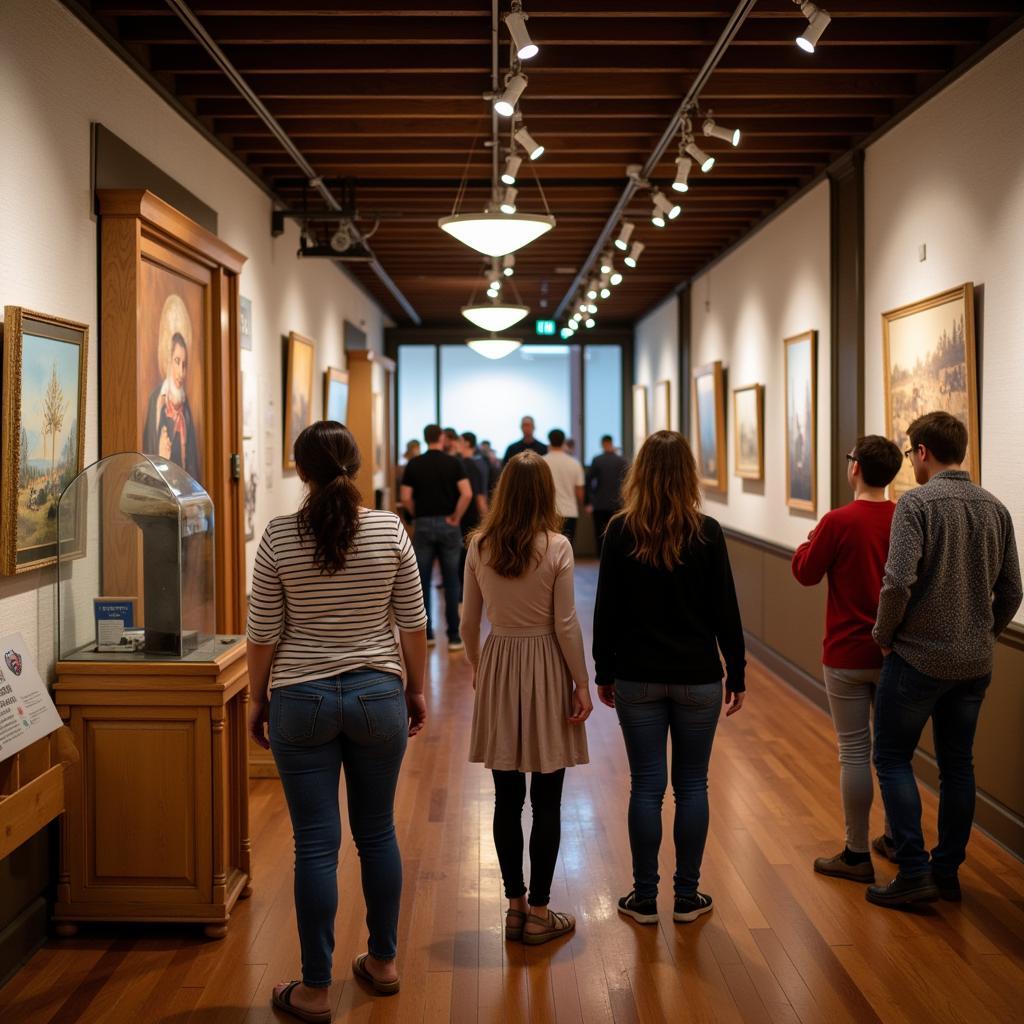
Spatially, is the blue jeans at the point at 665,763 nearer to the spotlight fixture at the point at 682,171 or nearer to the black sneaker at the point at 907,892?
the black sneaker at the point at 907,892

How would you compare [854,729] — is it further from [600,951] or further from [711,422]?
[711,422]

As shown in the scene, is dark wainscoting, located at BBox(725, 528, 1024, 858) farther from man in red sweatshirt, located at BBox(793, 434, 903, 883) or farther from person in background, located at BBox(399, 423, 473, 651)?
person in background, located at BBox(399, 423, 473, 651)

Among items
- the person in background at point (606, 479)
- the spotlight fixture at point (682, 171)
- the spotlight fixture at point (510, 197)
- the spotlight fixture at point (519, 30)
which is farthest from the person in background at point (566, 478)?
the spotlight fixture at point (519, 30)

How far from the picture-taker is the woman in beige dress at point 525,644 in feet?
12.1

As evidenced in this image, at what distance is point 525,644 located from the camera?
3.74 m

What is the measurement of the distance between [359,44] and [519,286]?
29.6 ft

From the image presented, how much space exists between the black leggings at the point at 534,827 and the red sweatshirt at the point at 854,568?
1222mm

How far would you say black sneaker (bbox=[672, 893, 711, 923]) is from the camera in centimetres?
403

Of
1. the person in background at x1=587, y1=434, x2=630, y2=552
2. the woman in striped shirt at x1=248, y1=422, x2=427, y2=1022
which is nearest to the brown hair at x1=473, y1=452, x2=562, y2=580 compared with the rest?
the woman in striped shirt at x1=248, y1=422, x2=427, y2=1022

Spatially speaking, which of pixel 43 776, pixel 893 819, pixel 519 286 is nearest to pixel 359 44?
pixel 43 776

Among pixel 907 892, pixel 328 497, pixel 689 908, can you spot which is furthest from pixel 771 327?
pixel 328 497

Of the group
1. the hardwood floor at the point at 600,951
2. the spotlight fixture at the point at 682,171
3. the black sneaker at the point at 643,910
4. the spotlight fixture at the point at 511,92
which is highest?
the spotlight fixture at the point at 682,171

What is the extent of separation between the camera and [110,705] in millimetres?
3961

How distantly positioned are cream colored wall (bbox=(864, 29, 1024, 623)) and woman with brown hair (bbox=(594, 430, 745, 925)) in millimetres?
1745
